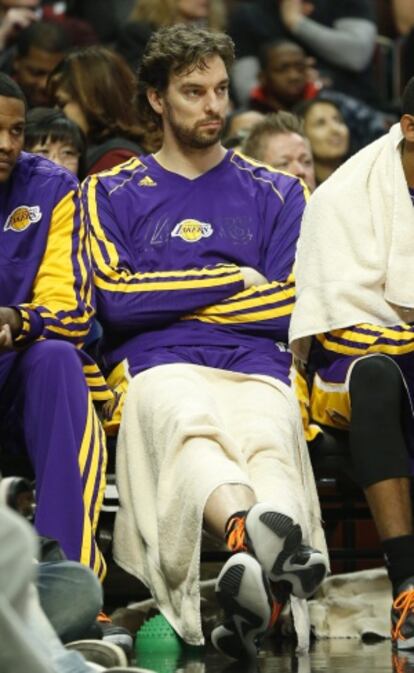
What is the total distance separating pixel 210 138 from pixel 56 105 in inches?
49.1

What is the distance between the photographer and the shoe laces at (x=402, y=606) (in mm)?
4496

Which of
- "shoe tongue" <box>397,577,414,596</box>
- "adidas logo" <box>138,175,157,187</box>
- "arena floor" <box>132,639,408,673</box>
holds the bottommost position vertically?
"arena floor" <box>132,639,408,673</box>

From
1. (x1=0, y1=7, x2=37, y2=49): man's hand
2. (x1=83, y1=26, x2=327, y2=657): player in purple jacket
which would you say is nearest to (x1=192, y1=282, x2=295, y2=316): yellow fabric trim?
(x1=83, y1=26, x2=327, y2=657): player in purple jacket

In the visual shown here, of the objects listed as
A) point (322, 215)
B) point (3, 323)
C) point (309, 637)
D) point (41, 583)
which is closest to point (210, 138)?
point (322, 215)

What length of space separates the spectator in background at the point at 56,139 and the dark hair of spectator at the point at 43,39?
2.10m

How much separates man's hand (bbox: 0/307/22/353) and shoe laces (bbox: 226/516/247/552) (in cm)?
80

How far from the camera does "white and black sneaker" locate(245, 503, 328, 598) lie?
13.9 feet

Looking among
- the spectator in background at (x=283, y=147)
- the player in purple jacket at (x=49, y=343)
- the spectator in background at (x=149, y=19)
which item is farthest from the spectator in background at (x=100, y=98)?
the spectator in background at (x=149, y=19)

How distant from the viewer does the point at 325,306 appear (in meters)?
5.02

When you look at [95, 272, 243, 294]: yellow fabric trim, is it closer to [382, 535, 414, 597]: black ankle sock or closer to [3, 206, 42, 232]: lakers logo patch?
[3, 206, 42, 232]: lakers logo patch

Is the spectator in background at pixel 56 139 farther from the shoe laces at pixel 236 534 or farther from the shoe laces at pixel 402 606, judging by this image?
the shoe laces at pixel 402 606

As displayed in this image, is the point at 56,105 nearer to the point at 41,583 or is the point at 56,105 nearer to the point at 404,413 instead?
the point at 404,413

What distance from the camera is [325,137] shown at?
7.45 m

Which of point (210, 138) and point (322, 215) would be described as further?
point (210, 138)
